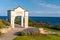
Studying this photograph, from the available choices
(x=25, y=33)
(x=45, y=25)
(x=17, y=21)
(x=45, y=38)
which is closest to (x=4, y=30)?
(x=25, y=33)

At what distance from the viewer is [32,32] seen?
30.4 m

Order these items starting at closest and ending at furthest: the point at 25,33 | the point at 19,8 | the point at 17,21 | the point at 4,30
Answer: the point at 25,33, the point at 4,30, the point at 19,8, the point at 17,21

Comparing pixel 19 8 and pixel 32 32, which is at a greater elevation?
pixel 19 8

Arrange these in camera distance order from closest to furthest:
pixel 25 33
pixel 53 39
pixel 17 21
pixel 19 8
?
pixel 53 39
pixel 25 33
pixel 19 8
pixel 17 21

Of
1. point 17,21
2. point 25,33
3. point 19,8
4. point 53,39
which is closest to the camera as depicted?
point 53,39

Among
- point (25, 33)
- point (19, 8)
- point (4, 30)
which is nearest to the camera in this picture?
point (25, 33)

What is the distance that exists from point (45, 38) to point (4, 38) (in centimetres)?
493

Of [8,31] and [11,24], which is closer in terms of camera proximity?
[8,31]

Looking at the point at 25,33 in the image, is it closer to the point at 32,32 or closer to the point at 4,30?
the point at 32,32

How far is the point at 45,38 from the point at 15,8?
11500 millimetres

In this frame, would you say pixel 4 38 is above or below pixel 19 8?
below

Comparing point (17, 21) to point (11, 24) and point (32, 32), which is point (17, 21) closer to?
point (11, 24)

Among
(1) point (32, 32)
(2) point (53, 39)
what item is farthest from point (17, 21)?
(2) point (53, 39)

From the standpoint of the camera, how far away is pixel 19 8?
3756 centimetres
